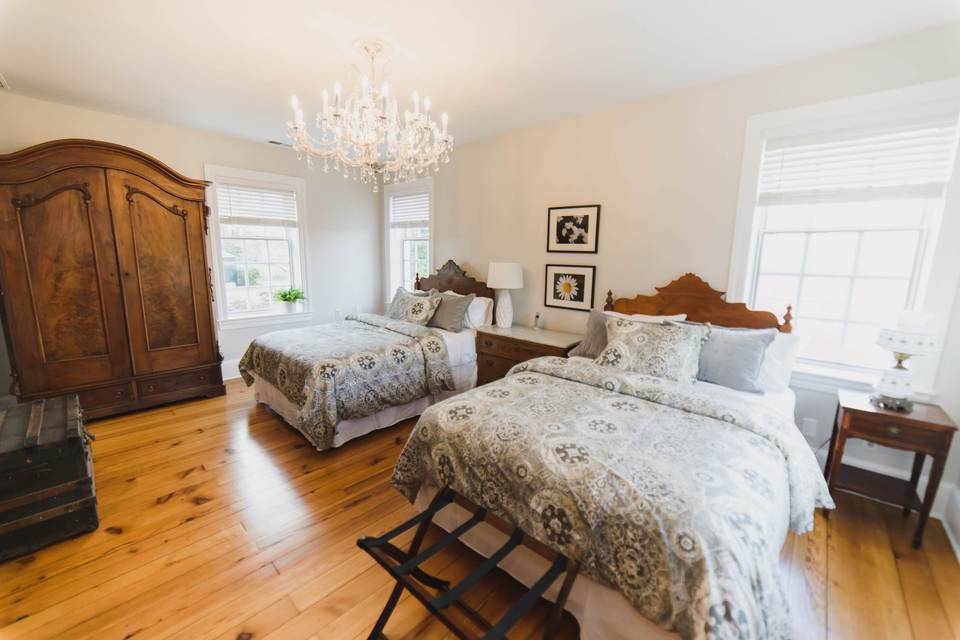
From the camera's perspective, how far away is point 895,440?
193cm

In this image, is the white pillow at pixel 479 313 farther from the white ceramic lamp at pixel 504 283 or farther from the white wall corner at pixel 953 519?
the white wall corner at pixel 953 519

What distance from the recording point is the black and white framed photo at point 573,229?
3.28 m

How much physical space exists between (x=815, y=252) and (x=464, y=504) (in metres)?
2.61

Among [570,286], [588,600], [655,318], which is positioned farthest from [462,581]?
[570,286]

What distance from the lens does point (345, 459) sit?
2637 mm

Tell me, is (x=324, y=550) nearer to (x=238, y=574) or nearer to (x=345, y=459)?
(x=238, y=574)

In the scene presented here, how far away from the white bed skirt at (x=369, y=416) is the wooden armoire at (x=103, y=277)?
2.62 feet

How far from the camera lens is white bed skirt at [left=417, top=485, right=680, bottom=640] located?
124 centimetres

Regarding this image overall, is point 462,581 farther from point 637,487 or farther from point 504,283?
point 504,283

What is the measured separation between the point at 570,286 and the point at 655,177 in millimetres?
1085

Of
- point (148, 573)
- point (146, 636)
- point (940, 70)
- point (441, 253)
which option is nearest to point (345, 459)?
point (148, 573)

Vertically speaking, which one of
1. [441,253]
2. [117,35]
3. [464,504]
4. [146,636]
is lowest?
[146,636]

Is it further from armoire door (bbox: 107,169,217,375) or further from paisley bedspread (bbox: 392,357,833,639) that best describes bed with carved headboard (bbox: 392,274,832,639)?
armoire door (bbox: 107,169,217,375)

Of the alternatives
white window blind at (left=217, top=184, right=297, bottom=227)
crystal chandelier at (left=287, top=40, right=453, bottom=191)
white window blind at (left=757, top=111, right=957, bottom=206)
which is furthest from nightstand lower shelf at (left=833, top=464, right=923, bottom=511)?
white window blind at (left=217, top=184, right=297, bottom=227)
